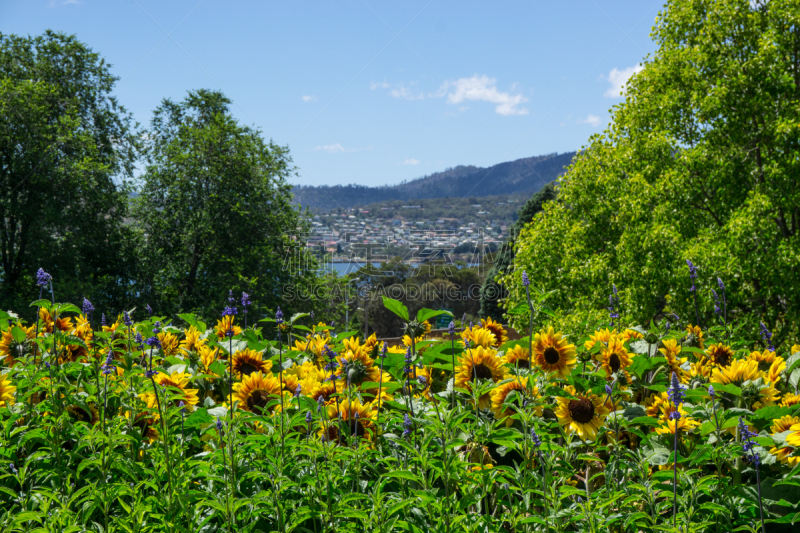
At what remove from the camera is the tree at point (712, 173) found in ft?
30.0

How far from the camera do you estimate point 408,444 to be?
124cm

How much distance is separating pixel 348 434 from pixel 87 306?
1.02 meters

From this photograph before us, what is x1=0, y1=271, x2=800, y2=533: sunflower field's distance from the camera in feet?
3.78

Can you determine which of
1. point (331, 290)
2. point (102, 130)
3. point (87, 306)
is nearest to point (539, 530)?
point (87, 306)

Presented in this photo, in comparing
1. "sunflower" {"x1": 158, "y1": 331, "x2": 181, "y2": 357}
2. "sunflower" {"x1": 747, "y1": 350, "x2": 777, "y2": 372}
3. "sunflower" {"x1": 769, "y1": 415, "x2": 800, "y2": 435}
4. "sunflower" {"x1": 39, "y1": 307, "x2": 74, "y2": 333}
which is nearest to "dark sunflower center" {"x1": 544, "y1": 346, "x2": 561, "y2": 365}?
"sunflower" {"x1": 769, "y1": 415, "x2": 800, "y2": 435}

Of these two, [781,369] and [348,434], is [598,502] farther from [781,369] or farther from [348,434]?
[781,369]

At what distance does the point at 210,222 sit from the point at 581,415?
17.7 m

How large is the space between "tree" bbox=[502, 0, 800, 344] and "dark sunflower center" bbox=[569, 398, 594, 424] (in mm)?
7658

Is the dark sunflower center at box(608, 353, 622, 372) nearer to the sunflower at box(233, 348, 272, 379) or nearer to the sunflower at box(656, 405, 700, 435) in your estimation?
the sunflower at box(656, 405, 700, 435)

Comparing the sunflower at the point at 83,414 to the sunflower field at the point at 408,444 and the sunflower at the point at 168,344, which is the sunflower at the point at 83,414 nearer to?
the sunflower field at the point at 408,444

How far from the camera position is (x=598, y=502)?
1154 mm

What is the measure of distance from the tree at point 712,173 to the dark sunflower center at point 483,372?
7650mm

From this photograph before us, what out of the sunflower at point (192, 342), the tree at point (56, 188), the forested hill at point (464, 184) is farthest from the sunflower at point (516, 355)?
the forested hill at point (464, 184)

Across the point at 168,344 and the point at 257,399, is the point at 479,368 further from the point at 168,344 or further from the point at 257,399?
the point at 168,344
